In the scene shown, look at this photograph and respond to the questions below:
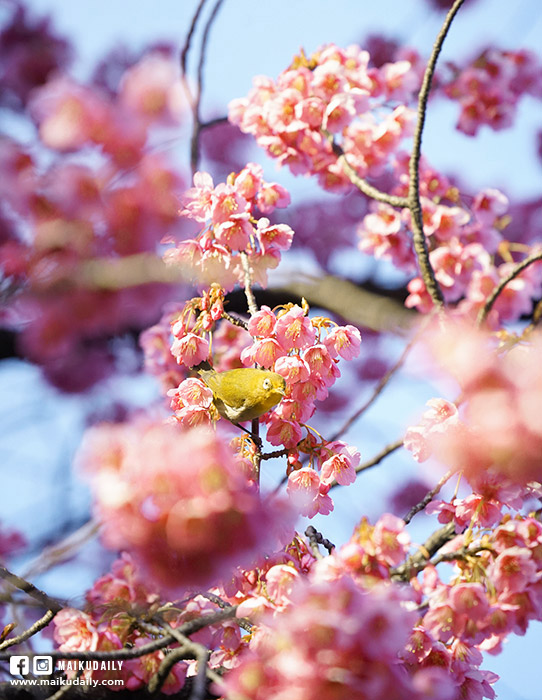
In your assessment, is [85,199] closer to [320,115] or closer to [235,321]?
[235,321]

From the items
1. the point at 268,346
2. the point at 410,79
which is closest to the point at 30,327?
the point at 268,346

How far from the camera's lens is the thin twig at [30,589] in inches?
55.1

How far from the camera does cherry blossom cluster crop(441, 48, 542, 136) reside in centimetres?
363

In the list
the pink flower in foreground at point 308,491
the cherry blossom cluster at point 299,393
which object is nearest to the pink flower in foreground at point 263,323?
the cherry blossom cluster at point 299,393

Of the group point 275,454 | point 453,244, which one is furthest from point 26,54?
point 275,454

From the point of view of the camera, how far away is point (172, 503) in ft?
3.51

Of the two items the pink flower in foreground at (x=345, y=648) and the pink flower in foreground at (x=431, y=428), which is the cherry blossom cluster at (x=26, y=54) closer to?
the pink flower in foreground at (x=431, y=428)

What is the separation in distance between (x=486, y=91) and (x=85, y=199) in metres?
3.03

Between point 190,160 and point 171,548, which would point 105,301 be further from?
point 190,160

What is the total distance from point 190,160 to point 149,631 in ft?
6.89

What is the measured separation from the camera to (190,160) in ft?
9.87

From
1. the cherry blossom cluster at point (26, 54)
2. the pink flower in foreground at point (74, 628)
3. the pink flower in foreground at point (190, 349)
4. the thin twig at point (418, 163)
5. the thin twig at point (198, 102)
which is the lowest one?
the pink flower in foreground at point (74, 628)

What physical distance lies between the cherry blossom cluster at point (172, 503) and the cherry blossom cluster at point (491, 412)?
45 cm

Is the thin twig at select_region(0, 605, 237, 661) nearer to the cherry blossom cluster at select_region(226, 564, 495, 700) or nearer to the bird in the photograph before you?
the cherry blossom cluster at select_region(226, 564, 495, 700)
